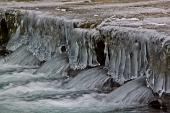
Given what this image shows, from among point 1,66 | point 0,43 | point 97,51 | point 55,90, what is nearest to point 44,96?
point 55,90

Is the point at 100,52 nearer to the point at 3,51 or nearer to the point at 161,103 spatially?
the point at 161,103

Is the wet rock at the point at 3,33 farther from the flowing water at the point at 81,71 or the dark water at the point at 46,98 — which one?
the dark water at the point at 46,98

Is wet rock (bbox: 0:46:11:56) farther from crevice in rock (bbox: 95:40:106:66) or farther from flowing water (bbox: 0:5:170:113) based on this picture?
crevice in rock (bbox: 95:40:106:66)

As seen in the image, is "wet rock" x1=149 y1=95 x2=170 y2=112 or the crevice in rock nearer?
"wet rock" x1=149 y1=95 x2=170 y2=112

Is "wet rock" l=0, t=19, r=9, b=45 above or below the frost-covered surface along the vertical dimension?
below

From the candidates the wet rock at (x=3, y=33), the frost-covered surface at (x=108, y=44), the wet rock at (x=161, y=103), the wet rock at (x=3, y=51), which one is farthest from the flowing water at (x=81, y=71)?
the wet rock at (x=3, y=33)

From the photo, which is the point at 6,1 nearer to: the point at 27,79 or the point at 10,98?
the point at 27,79

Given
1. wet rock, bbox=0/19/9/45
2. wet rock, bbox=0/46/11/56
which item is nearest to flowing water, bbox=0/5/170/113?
wet rock, bbox=0/46/11/56

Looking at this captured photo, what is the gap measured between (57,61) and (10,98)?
7.65 ft

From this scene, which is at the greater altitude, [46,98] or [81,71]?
[81,71]

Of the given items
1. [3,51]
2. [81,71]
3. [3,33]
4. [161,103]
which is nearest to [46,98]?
[81,71]

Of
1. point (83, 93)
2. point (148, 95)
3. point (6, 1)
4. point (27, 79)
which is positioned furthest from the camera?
point (6, 1)

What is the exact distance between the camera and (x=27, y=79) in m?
11.2

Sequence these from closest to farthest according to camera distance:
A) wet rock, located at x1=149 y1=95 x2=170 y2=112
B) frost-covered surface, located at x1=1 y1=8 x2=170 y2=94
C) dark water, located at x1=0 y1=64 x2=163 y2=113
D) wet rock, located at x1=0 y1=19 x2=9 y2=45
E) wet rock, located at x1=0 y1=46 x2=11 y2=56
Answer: wet rock, located at x1=149 y1=95 x2=170 y2=112, frost-covered surface, located at x1=1 y1=8 x2=170 y2=94, dark water, located at x1=0 y1=64 x2=163 y2=113, wet rock, located at x1=0 y1=46 x2=11 y2=56, wet rock, located at x1=0 y1=19 x2=9 y2=45
